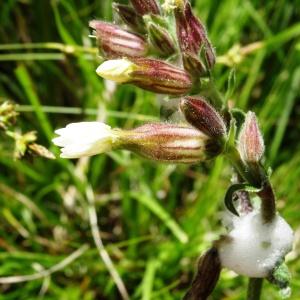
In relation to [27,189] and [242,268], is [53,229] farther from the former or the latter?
[242,268]

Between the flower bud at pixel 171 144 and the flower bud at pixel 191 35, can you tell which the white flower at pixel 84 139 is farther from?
the flower bud at pixel 191 35

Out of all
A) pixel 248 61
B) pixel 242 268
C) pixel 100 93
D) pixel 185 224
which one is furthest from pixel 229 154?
pixel 248 61

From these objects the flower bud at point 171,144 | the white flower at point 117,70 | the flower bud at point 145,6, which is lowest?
the flower bud at point 171,144

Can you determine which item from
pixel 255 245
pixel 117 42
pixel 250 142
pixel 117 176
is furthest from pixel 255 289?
pixel 117 176

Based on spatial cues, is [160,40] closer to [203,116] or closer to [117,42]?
[117,42]

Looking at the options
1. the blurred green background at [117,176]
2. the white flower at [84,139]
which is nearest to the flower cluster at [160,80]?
the white flower at [84,139]

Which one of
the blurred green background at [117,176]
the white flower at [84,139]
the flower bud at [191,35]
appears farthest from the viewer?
the blurred green background at [117,176]

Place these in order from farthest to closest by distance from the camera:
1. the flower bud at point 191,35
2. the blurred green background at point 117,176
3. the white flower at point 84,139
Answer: the blurred green background at point 117,176 → the flower bud at point 191,35 → the white flower at point 84,139
